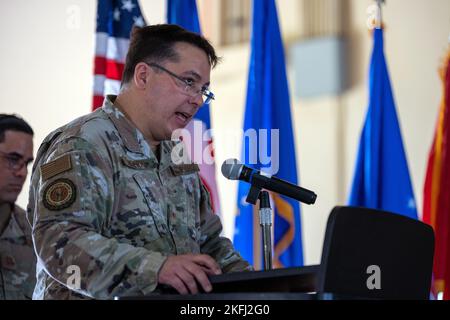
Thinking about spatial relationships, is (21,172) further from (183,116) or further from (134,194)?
(134,194)

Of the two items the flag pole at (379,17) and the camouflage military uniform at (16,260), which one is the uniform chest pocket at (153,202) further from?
the flag pole at (379,17)

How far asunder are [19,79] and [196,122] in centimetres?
178

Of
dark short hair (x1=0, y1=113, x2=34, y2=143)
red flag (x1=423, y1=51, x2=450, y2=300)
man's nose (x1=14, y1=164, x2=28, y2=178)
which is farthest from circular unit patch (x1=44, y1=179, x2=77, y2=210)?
red flag (x1=423, y1=51, x2=450, y2=300)

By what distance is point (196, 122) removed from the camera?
14.7ft

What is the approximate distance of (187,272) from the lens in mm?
1882

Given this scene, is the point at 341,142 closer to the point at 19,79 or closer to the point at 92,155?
the point at 19,79

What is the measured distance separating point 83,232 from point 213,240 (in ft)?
2.02

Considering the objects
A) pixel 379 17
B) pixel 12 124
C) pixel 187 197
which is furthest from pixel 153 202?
pixel 379 17

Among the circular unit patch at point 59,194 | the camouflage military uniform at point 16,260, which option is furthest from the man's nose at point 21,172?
the circular unit patch at point 59,194

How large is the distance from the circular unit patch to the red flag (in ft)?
9.07

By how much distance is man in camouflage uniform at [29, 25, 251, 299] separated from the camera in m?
1.99

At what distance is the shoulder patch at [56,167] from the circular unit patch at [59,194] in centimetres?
3

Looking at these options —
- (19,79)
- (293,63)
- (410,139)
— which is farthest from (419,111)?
(19,79)

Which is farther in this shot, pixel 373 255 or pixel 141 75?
pixel 141 75
